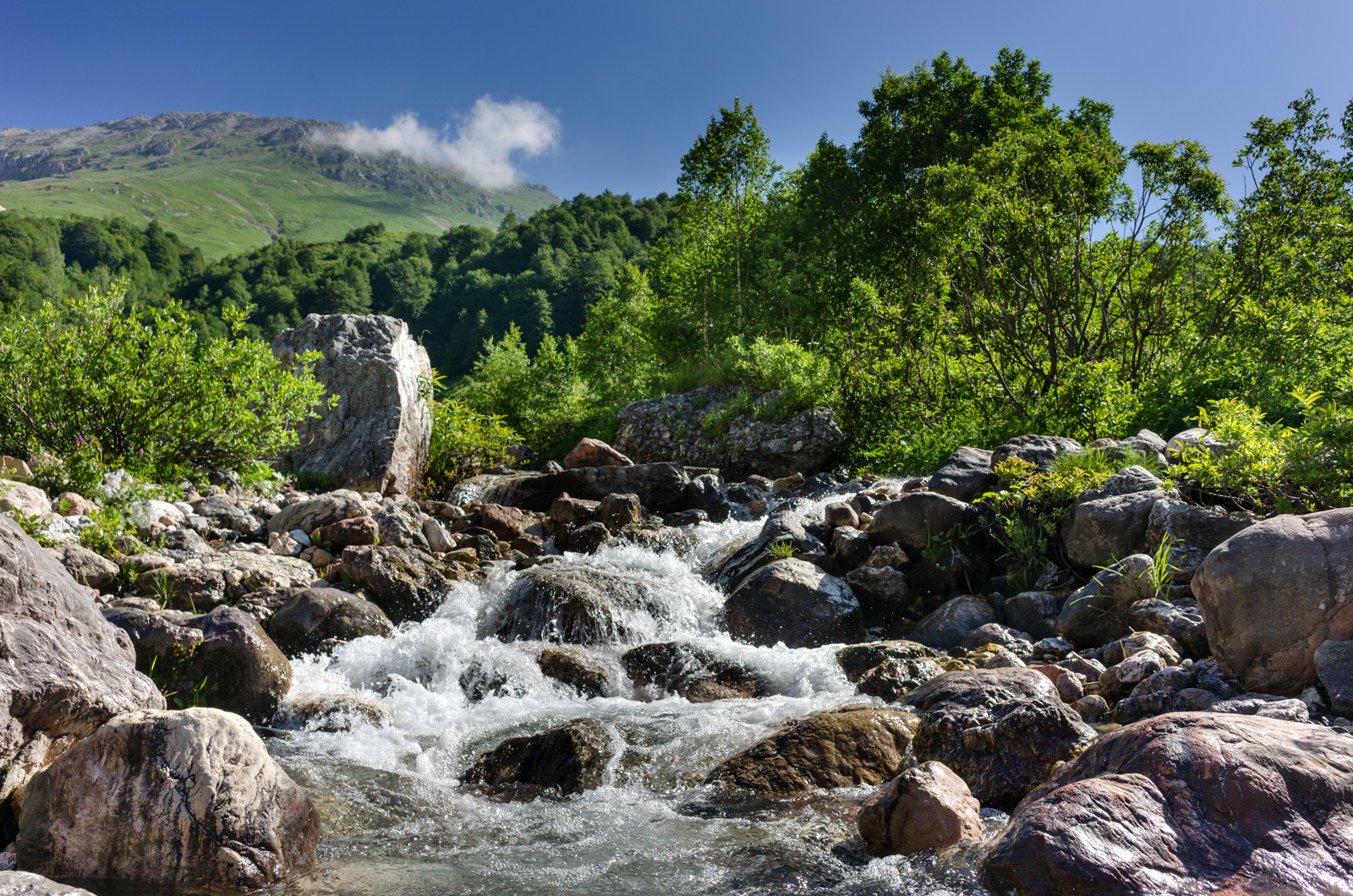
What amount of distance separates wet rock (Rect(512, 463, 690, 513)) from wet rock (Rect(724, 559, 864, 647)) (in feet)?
18.8

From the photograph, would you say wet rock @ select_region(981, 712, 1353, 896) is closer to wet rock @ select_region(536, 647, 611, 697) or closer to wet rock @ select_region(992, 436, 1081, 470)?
wet rock @ select_region(536, 647, 611, 697)

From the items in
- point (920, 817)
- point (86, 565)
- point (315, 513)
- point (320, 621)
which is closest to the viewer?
point (920, 817)

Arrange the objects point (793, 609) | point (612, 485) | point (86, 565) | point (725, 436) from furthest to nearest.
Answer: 1. point (725, 436)
2. point (612, 485)
3. point (793, 609)
4. point (86, 565)

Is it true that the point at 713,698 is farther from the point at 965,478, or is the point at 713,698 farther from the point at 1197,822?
the point at 965,478

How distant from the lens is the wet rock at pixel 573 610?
8.72 metres

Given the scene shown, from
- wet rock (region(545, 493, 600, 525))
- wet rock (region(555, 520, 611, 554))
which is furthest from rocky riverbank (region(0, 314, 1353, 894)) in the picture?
wet rock (region(545, 493, 600, 525))

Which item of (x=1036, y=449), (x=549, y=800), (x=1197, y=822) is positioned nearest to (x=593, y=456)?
(x=1036, y=449)

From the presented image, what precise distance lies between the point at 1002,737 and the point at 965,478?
611cm

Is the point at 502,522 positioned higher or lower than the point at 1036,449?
lower

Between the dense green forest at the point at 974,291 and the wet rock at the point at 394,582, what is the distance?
3852 mm

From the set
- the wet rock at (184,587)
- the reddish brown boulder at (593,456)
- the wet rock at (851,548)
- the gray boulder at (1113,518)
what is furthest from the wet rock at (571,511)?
the gray boulder at (1113,518)

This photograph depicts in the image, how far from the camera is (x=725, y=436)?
18.9 metres

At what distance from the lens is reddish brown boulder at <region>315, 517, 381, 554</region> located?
33.0 ft

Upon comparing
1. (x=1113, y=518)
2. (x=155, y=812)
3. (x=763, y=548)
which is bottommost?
(x=155, y=812)
